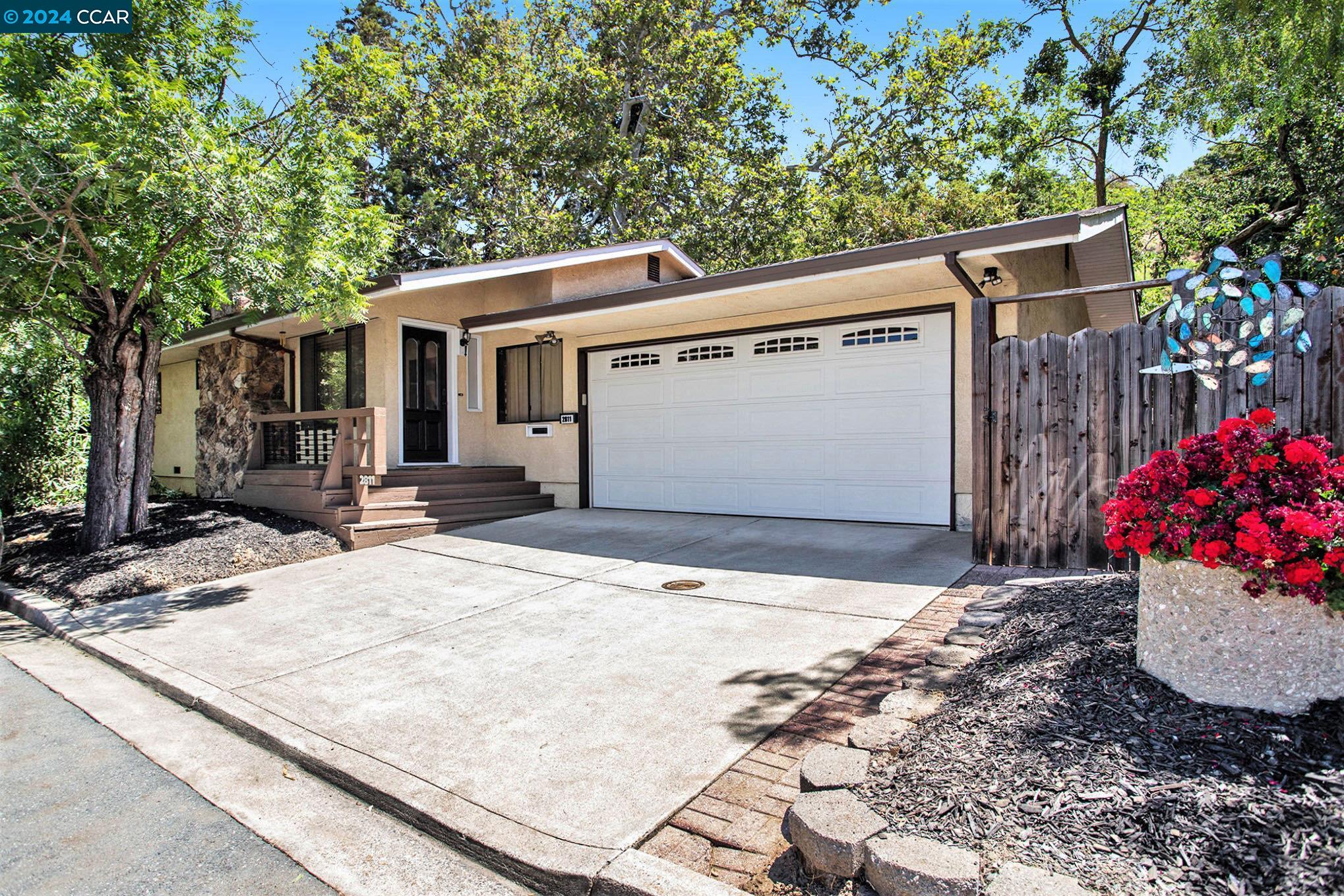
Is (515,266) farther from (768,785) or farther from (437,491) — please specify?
(768,785)

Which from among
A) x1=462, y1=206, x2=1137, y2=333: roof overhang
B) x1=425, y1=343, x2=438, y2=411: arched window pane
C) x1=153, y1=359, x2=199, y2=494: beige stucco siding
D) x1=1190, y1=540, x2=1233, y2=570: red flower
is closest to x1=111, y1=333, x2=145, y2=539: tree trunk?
x1=425, y1=343, x2=438, y2=411: arched window pane

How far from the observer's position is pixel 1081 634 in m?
3.28

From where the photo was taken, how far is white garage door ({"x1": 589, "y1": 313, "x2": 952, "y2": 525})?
7.81 metres

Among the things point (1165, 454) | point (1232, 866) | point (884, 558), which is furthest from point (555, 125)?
point (1232, 866)

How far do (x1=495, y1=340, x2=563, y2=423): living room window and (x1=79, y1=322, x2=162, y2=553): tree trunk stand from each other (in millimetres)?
4590

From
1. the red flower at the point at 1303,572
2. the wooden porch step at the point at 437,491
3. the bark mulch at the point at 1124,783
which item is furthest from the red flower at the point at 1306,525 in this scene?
the wooden porch step at the point at 437,491

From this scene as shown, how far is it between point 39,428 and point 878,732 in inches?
562

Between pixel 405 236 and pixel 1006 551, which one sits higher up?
pixel 405 236

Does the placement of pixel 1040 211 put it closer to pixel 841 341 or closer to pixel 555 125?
pixel 555 125

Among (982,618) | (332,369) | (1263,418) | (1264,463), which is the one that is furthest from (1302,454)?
(332,369)

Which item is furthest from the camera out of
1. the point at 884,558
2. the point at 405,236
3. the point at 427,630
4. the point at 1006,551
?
the point at 405,236

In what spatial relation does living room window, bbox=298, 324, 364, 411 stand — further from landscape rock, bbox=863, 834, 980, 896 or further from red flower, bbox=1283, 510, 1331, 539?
red flower, bbox=1283, 510, 1331, 539

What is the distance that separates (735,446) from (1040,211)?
1628 cm

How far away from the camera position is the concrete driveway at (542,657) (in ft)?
9.50
